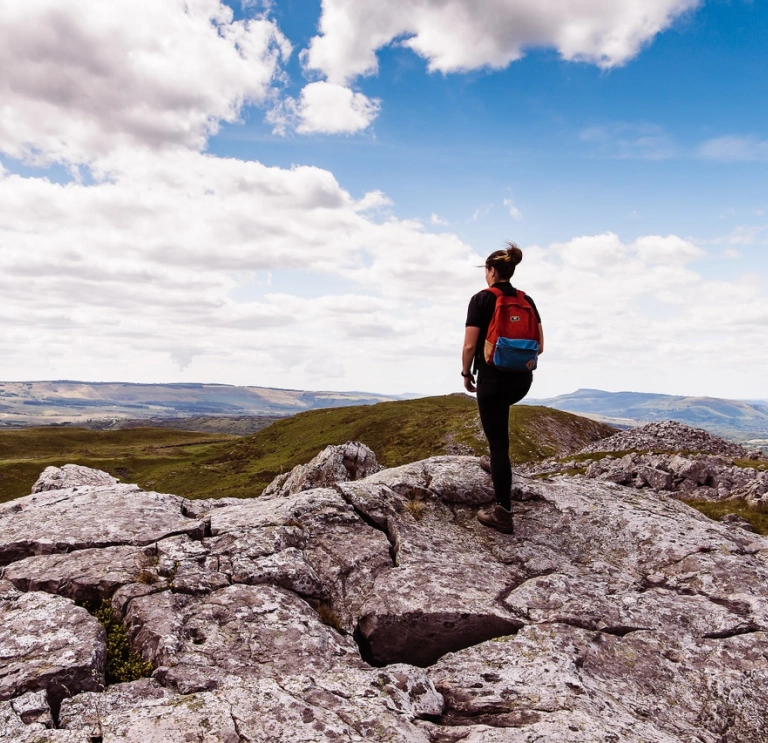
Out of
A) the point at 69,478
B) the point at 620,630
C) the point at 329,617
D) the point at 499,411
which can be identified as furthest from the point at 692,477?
the point at 69,478

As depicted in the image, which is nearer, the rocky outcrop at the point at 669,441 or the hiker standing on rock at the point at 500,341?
the hiker standing on rock at the point at 500,341

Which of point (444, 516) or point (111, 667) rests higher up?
point (444, 516)

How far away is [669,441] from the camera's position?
78375 millimetres

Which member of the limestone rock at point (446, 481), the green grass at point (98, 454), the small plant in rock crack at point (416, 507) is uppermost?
the limestone rock at point (446, 481)

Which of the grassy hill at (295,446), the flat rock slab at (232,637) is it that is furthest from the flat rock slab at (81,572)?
the grassy hill at (295,446)

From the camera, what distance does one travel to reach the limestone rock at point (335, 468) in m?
32.1

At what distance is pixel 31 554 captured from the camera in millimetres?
11258

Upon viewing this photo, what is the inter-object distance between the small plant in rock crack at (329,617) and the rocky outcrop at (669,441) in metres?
71.2

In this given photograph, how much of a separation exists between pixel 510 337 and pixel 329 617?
7179mm

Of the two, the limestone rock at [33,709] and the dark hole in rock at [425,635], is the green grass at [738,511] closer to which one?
the dark hole in rock at [425,635]

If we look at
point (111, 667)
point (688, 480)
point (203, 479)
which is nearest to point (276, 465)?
point (203, 479)

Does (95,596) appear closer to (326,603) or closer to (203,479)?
(326,603)

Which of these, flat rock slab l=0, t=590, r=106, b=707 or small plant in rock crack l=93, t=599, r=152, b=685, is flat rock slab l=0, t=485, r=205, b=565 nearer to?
flat rock slab l=0, t=590, r=106, b=707

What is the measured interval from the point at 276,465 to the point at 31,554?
372 ft
